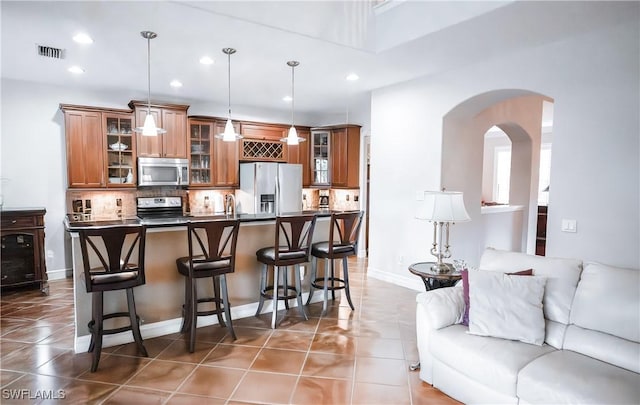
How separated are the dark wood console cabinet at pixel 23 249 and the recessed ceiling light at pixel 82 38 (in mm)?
2393

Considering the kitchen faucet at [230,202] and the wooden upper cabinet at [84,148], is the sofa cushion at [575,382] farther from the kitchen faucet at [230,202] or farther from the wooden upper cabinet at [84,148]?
the wooden upper cabinet at [84,148]

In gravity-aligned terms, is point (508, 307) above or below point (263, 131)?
below

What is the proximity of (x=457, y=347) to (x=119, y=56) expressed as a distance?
4.16 m

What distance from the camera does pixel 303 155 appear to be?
718 centimetres

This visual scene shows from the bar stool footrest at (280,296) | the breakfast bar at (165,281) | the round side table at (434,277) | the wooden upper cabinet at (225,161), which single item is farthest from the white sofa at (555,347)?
the wooden upper cabinet at (225,161)

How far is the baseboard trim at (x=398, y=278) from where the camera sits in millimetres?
4871

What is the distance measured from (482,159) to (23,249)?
236 inches

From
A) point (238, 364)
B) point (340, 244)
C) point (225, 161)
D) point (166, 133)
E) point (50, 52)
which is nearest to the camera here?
point (238, 364)

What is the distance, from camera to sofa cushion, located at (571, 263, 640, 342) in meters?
2.15

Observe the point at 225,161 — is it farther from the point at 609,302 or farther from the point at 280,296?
the point at 609,302

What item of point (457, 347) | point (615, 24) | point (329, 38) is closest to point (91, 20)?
point (329, 38)

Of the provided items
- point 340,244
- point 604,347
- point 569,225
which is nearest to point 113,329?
point 340,244

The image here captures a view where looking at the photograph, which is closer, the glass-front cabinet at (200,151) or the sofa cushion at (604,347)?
the sofa cushion at (604,347)

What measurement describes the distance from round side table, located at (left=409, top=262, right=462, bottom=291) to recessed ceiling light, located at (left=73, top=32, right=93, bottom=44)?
354 cm
